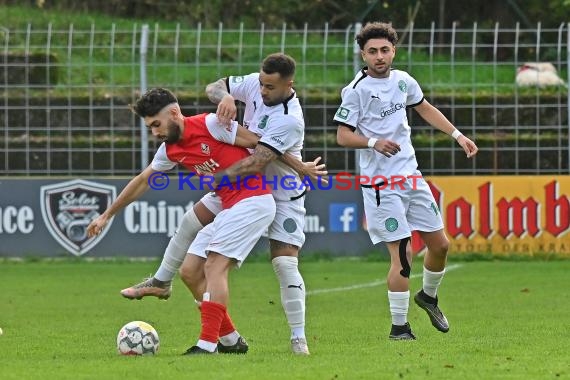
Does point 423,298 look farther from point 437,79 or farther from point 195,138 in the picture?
point 437,79

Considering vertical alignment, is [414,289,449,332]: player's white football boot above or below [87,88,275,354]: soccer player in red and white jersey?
below

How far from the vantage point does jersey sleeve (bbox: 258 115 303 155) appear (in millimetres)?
8742

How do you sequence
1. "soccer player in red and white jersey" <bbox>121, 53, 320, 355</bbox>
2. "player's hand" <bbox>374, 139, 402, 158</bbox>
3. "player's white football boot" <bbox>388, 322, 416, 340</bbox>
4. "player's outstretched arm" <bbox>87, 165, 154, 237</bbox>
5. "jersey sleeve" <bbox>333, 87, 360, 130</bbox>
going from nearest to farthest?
"soccer player in red and white jersey" <bbox>121, 53, 320, 355</bbox> → "player's outstretched arm" <bbox>87, 165, 154, 237</bbox> → "player's hand" <bbox>374, 139, 402, 158</bbox> → "player's white football boot" <bbox>388, 322, 416, 340</bbox> → "jersey sleeve" <bbox>333, 87, 360, 130</bbox>

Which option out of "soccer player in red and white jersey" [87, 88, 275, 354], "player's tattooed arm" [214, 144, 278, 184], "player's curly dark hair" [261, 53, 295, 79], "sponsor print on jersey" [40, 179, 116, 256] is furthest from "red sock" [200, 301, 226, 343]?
"sponsor print on jersey" [40, 179, 116, 256]

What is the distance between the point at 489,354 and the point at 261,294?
19.2 feet

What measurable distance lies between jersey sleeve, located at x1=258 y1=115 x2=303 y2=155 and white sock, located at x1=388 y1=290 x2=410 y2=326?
152cm

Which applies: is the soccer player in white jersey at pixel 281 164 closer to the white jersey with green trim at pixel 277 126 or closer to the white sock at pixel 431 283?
the white jersey with green trim at pixel 277 126

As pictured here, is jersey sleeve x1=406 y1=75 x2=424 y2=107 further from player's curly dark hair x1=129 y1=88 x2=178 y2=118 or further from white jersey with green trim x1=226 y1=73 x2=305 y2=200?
player's curly dark hair x1=129 y1=88 x2=178 y2=118

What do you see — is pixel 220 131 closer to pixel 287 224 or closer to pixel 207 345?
pixel 287 224

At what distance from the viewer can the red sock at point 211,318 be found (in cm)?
848

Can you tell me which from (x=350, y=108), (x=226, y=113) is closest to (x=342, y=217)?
(x=350, y=108)

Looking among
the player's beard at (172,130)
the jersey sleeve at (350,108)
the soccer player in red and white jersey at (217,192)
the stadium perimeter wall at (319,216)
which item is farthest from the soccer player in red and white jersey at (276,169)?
the stadium perimeter wall at (319,216)

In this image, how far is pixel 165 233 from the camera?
1856 cm

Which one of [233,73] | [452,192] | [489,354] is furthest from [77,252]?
[489,354]
